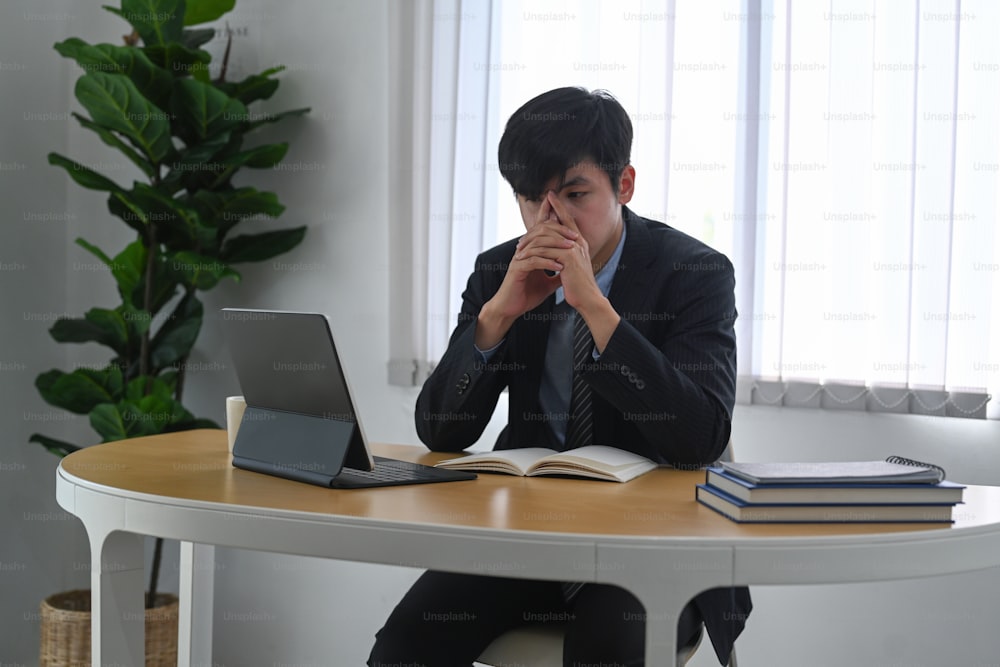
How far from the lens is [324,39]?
10.3ft

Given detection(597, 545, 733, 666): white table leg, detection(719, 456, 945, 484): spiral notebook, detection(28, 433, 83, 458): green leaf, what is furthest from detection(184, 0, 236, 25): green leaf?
detection(597, 545, 733, 666): white table leg

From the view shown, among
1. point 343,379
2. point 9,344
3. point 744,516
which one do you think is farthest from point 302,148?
point 744,516

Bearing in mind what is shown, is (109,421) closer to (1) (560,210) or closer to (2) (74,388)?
(2) (74,388)

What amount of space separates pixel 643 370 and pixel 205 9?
213cm

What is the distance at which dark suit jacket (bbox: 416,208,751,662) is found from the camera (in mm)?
1579

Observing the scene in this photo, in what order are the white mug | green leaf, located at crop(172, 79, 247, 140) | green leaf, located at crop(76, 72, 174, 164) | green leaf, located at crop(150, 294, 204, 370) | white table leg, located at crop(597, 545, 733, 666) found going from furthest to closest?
green leaf, located at crop(150, 294, 204, 370) → green leaf, located at crop(172, 79, 247, 140) → green leaf, located at crop(76, 72, 174, 164) → the white mug → white table leg, located at crop(597, 545, 733, 666)

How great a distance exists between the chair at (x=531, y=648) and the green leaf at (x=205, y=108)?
6.33 feet

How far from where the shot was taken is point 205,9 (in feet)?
9.90

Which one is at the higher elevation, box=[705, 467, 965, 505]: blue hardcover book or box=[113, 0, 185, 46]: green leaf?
box=[113, 0, 185, 46]: green leaf

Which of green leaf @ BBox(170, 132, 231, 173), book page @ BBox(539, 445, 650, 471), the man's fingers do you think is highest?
green leaf @ BBox(170, 132, 231, 173)

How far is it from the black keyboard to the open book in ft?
0.15

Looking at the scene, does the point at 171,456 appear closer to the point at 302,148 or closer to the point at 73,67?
the point at 302,148

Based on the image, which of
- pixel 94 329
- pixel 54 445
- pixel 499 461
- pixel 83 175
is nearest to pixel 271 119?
pixel 83 175

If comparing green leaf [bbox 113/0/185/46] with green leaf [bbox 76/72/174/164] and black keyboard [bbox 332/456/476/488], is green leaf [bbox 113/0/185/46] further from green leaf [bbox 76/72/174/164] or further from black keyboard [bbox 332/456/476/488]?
black keyboard [bbox 332/456/476/488]
